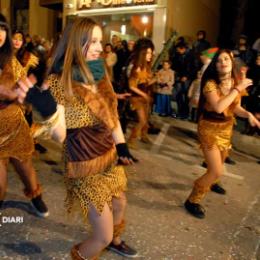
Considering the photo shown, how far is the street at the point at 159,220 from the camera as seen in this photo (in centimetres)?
314

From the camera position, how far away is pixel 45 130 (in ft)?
6.33

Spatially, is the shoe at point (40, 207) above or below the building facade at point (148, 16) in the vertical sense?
below

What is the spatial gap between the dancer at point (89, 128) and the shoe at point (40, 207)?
122 cm

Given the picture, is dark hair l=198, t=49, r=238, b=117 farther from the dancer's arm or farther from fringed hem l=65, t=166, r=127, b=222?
fringed hem l=65, t=166, r=127, b=222

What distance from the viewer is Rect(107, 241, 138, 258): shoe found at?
2998mm

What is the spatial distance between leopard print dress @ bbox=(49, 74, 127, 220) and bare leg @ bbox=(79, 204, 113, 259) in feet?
0.12

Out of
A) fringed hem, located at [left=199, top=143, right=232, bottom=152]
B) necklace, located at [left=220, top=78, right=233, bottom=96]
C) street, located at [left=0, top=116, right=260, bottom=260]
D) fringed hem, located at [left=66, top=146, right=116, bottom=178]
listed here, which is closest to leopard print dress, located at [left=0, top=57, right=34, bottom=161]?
street, located at [left=0, top=116, right=260, bottom=260]

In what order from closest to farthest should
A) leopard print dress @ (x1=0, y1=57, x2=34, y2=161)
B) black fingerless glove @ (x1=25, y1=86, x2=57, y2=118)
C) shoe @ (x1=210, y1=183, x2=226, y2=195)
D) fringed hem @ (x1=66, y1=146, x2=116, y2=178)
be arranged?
black fingerless glove @ (x1=25, y1=86, x2=57, y2=118) < fringed hem @ (x1=66, y1=146, x2=116, y2=178) < leopard print dress @ (x1=0, y1=57, x2=34, y2=161) < shoe @ (x1=210, y1=183, x2=226, y2=195)

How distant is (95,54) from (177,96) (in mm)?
7518

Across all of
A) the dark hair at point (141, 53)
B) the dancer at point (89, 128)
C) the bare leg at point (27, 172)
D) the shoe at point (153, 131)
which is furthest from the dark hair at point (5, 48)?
the shoe at point (153, 131)

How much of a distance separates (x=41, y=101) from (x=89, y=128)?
1.75 feet

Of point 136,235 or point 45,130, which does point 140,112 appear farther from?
point 45,130

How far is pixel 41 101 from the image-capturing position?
1.77 m

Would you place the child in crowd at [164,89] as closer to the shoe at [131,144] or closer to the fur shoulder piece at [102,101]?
the shoe at [131,144]
